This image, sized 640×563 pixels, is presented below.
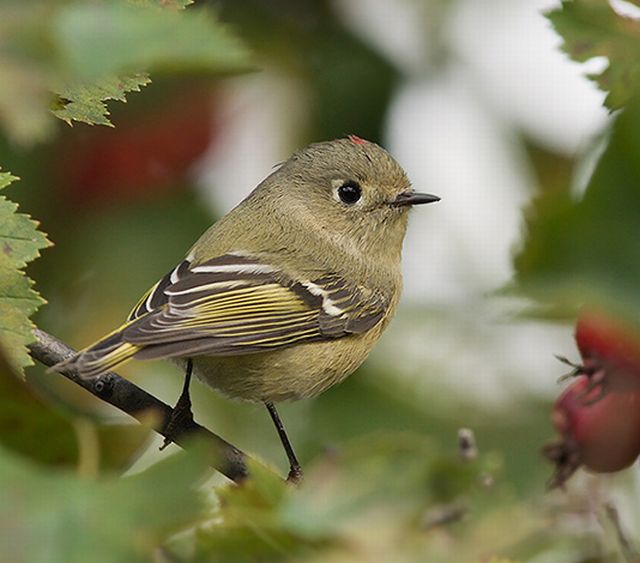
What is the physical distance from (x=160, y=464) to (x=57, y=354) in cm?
100

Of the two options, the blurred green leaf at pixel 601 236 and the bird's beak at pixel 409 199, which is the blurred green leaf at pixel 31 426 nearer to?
the blurred green leaf at pixel 601 236

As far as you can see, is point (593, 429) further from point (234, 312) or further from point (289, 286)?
point (289, 286)

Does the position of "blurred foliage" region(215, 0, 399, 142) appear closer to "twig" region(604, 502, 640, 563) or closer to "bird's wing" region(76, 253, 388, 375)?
"bird's wing" region(76, 253, 388, 375)

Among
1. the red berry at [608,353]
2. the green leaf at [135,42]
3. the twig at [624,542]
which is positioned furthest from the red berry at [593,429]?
the green leaf at [135,42]

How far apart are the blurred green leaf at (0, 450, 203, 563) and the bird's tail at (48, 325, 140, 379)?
32.3 inches

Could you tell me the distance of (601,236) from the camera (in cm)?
109

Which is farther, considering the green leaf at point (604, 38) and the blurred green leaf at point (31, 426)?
the green leaf at point (604, 38)

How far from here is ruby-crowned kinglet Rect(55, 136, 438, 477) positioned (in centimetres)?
249

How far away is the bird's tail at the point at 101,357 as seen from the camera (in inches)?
73.7

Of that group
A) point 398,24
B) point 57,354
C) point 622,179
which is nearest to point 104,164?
point 398,24

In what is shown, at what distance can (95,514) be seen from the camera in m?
0.98

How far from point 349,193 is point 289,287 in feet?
1.78

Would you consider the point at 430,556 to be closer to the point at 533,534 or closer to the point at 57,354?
the point at 533,534

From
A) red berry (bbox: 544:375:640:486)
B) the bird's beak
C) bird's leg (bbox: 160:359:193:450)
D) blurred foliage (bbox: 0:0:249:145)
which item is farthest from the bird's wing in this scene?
blurred foliage (bbox: 0:0:249:145)
